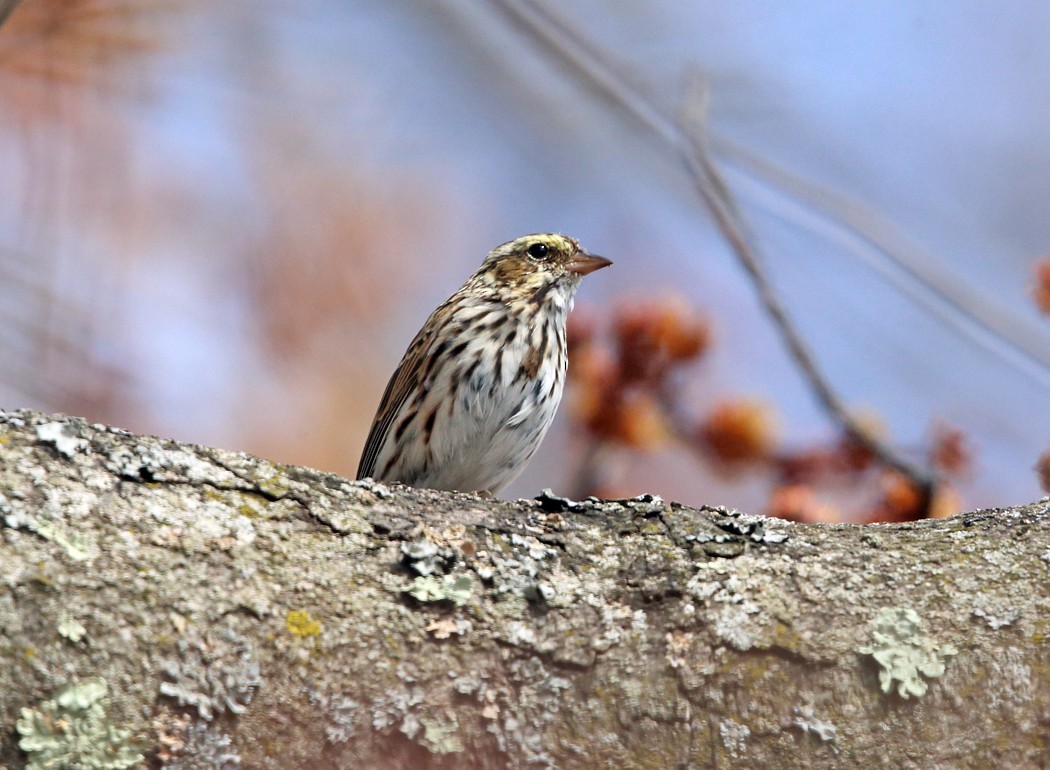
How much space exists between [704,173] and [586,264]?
52.8 inches

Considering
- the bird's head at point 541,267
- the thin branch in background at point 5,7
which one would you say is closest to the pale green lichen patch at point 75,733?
the thin branch in background at point 5,7

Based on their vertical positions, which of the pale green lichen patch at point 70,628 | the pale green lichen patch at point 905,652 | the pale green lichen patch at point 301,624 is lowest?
the pale green lichen patch at point 70,628

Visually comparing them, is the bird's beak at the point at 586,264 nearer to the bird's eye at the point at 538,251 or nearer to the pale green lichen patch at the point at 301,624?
the bird's eye at the point at 538,251

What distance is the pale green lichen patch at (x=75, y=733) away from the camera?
5.74 feet

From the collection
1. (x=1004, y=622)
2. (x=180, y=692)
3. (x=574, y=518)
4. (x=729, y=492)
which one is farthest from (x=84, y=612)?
(x=729, y=492)

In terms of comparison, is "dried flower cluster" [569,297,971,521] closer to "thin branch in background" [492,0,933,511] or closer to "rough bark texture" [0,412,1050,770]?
"thin branch in background" [492,0,933,511]

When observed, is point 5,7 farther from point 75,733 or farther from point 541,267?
point 541,267

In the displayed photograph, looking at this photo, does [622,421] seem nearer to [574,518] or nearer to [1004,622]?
[574,518]

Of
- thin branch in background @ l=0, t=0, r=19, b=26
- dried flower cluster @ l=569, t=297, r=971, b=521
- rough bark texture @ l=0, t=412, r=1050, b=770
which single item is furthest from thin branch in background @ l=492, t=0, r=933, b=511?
thin branch in background @ l=0, t=0, r=19, b=26

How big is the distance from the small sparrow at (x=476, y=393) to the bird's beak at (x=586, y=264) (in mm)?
20

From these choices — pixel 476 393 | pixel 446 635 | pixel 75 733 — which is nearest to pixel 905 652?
pixel 446 635

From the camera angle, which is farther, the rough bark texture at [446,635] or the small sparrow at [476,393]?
the small sparrow at [476,393]

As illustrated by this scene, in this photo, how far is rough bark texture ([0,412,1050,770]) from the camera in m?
1.83

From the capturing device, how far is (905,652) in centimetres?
→ 201
